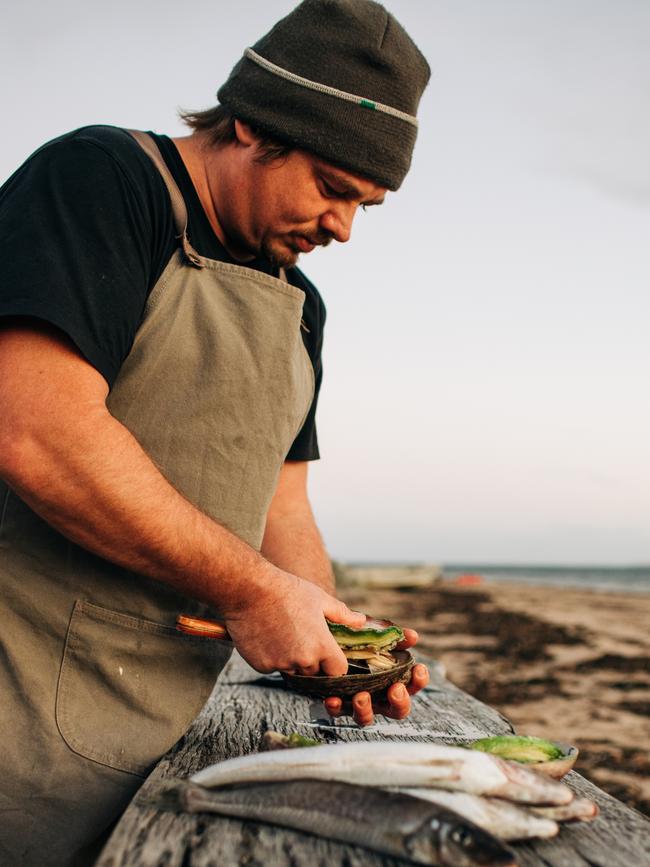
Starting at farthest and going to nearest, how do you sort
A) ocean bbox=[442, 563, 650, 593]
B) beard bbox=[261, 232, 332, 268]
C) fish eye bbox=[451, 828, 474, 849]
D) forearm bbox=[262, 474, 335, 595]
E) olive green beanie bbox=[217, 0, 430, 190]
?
ocean bbox=[442, 563, 650, 593], forearm bbox=[262, 474, 335, 595], beard bbox=[261, 232, 332, 268], olive green beanie bbox=[217, 0, 430, 190], fish eye bbox=[451, 828, 474, 849]

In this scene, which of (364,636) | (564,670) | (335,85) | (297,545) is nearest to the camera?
(364,636)

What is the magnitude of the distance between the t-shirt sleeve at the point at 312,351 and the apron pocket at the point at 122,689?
1.20 meters

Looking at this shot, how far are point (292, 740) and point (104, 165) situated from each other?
5.16 ft

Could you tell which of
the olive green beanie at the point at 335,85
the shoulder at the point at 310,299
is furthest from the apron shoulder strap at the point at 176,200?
the shoulder at the point at 310,299

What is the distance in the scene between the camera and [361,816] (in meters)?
1.48

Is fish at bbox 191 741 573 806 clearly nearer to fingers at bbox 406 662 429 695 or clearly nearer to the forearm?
fingers at bbox 406 662 429 695

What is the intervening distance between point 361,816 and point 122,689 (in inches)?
41.4

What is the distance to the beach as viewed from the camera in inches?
305

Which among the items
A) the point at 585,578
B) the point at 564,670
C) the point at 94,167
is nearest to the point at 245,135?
the point at 94,167

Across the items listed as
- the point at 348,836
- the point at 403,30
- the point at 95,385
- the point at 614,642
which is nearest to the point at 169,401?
the point at 95,385

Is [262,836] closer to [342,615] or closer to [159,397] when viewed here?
[342,615]

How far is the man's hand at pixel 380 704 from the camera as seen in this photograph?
229 centimetres

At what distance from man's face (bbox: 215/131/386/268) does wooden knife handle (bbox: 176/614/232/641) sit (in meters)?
1.25

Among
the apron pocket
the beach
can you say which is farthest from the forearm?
the beach
